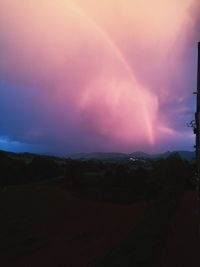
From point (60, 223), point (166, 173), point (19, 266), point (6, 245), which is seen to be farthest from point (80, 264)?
point (166, 173)

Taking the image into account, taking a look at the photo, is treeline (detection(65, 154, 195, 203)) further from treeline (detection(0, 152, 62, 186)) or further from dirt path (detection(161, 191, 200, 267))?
dirt path (detection(161, 191, 200, 267))

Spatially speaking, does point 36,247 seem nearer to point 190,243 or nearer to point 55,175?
point 190,243

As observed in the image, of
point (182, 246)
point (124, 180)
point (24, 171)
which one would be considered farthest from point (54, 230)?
point (24, 171)

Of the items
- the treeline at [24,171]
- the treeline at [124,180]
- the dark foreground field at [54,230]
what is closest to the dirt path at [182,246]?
the dark foreground field at [54,230]

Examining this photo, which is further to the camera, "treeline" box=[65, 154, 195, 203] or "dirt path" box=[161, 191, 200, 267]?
"treeline" box=[65, 154, 195, 203]

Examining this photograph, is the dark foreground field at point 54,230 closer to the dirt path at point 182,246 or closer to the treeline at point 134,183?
the dirt path at point 182,246

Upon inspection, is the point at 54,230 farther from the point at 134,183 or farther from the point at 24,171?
the point at 24,171

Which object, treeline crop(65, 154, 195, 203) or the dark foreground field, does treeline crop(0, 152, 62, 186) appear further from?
the dark foreground field

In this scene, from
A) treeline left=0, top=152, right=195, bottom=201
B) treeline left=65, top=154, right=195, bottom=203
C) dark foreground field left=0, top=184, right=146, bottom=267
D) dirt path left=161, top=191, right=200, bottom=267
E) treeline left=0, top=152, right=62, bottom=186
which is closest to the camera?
dirt path left=161, top=191, right=200, bottom=267

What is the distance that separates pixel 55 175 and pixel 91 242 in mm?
79560

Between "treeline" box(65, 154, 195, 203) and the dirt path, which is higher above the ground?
"treeline" box(65, 154, 195, 203)

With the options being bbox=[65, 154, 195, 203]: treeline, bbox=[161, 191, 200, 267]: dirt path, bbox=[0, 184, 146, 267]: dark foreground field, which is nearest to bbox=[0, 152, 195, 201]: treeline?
bbox=[65, 154, 195, 203]: treeline

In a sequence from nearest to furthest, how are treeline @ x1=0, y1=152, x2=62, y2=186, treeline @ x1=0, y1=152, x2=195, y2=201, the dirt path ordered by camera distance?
1. the dirt path
2. treeline @ x1=0, y1=152, x2=195, y2=201
3. treeline @ x1=0, y1=152, x2=62, y2=186

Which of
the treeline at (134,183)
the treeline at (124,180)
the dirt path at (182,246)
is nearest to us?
the dirt path at (182,246)
